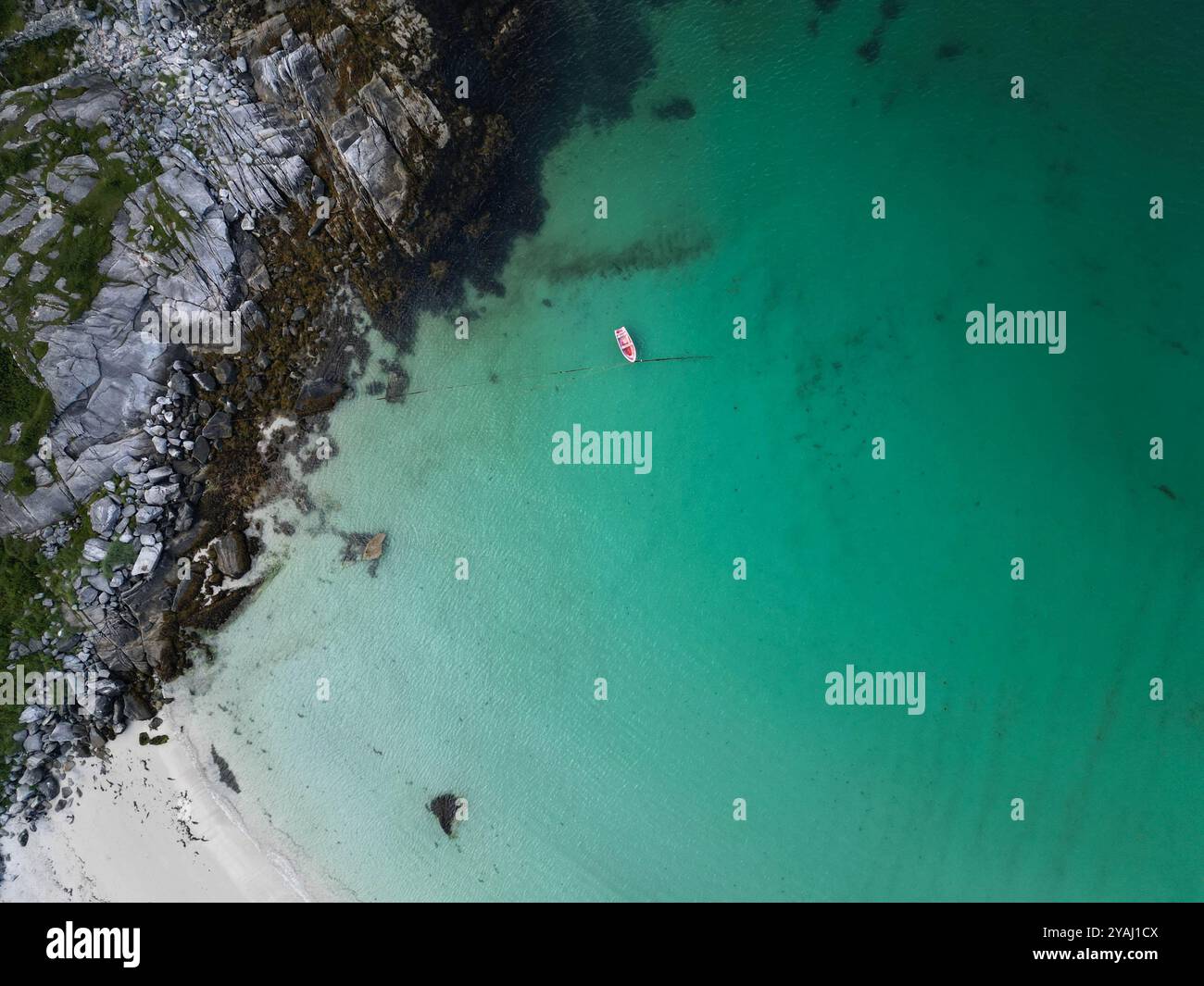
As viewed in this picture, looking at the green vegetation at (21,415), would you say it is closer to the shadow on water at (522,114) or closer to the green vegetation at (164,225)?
the green vegetation at (164,225)

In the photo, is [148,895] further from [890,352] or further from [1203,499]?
[1203,499]

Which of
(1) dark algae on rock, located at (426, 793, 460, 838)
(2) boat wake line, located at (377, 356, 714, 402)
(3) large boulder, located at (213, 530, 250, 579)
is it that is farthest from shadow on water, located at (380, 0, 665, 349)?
(1) dark algae on rock, located at (426, 793, 460, 838)

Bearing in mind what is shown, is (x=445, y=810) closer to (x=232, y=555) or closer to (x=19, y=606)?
(x=232, y=555)

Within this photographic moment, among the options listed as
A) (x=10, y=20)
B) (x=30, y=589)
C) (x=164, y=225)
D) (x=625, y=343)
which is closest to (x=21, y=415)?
(x=30, y=589)

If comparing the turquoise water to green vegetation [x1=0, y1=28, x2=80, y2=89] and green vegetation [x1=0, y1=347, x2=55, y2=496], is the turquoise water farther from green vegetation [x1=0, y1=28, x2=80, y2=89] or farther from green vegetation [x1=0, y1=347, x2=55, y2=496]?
green vegetation [x1=0, y1=28, x2=80, y2=89]

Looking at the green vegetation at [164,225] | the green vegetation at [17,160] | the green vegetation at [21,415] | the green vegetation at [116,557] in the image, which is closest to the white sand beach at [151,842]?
the green vegetation at [116,557]

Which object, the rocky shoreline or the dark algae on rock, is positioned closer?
the rocky shoreline
